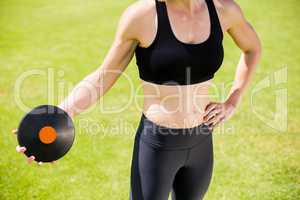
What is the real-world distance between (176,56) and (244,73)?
0.90 m

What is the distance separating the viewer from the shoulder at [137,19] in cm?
213

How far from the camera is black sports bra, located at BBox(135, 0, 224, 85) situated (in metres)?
2.14

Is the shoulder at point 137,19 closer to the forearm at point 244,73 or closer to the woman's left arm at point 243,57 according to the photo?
the woman's left arm at point 243,57

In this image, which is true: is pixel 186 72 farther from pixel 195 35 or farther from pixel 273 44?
pixel 273 44

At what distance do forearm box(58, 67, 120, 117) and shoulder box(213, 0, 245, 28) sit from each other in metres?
0.70

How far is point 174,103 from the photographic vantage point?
7.87 feet

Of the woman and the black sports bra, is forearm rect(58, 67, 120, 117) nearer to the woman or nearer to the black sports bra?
the woman

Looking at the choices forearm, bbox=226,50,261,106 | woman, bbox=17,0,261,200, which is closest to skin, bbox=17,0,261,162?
woman, bbox=17,0,261,200

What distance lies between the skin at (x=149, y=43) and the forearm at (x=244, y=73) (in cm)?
22

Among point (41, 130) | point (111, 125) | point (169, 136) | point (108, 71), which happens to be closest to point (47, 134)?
point (41, 130)

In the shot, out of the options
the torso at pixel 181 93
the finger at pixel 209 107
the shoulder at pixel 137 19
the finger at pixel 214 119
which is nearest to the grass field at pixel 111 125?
the finger at pixel 214 119

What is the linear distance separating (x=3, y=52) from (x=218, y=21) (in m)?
6.74

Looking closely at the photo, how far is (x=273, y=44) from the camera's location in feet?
27.7

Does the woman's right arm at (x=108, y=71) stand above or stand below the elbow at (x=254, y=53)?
above
